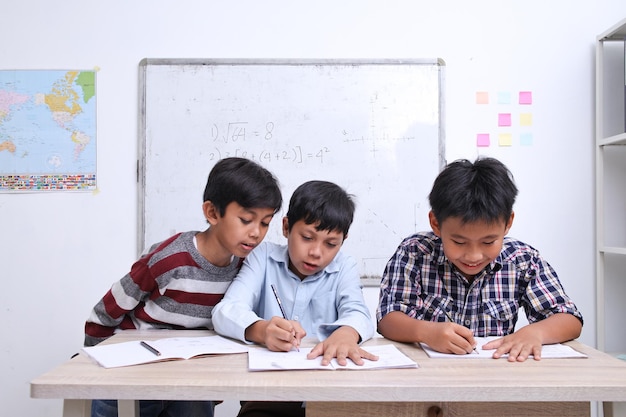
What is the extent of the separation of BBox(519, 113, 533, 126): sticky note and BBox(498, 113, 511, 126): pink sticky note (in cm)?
6

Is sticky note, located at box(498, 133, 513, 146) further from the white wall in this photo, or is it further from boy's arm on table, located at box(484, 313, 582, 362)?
boy's arm on table, located at box(484, 313, 582, 362)

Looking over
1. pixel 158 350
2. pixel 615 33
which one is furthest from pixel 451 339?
pixel 615 33

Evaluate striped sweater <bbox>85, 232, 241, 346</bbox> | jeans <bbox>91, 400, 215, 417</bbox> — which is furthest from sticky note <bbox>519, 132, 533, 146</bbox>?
jeans <bbox>91, 400, 215, 417</bbox>

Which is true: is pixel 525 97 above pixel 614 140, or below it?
above


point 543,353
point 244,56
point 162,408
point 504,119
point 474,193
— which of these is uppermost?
point 244,56

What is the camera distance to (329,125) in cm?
262

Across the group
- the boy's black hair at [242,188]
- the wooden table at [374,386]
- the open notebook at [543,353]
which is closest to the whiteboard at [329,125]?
the boy's black hair at [242,188]

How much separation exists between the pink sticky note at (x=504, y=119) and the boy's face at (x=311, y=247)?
1536mm

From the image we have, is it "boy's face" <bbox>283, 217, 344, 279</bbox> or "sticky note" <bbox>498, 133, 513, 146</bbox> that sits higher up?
"sticky note" <bbox>498, 133, 513, 146</bbox>

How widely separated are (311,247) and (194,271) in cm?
31

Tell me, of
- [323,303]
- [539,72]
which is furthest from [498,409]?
[539,72]

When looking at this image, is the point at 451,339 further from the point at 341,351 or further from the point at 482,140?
the point at 482,140

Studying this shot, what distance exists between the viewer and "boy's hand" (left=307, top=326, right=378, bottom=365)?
1.00 metres

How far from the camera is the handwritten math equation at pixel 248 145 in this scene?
8.56 feet
